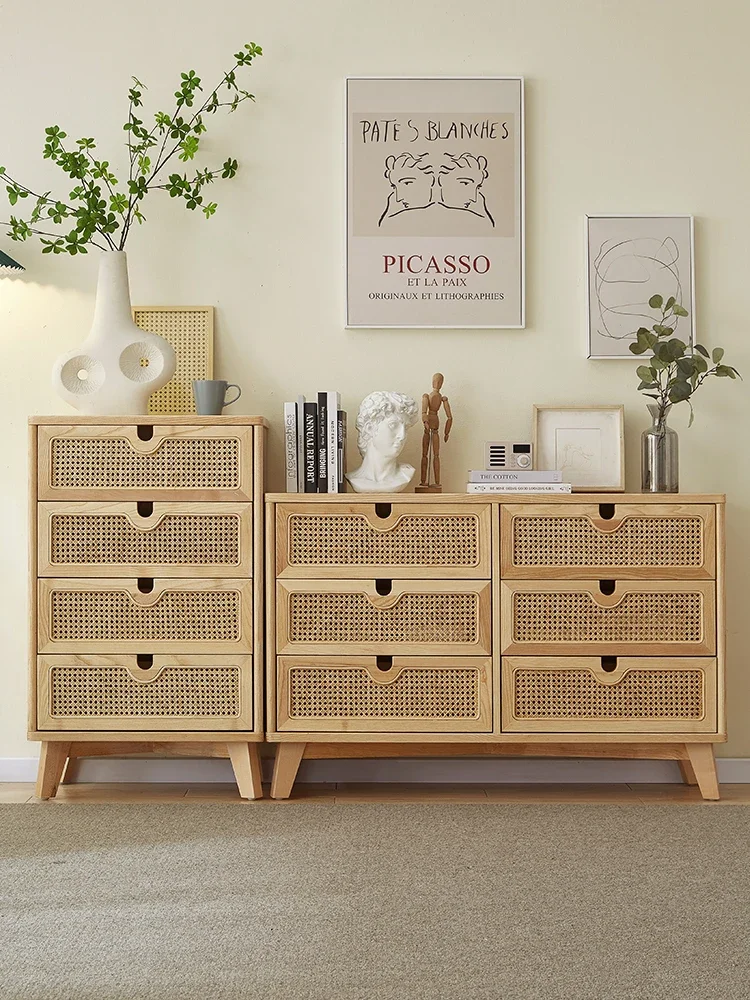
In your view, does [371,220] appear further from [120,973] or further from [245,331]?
[120,973]

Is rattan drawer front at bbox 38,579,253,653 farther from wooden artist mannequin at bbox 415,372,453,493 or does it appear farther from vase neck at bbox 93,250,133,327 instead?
vase neck at bbox 93,250,133,327

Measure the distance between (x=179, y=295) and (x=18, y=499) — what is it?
751 millimetres

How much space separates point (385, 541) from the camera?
2.42 m

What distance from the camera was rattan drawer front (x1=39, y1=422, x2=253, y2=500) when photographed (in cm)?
241

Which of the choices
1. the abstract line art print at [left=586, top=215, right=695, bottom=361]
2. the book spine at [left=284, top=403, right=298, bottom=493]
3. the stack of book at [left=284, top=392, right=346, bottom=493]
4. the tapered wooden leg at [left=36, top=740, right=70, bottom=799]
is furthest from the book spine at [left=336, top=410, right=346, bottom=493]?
the tapered wooden leg at [left=36, top=740, right=70, bottom=799]

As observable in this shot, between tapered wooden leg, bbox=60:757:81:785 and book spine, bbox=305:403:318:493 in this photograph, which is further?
tapered wooden leg, bbox=60:757:81:785

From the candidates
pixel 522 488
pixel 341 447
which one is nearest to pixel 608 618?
pixel 522 488

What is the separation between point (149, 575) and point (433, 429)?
868 mm

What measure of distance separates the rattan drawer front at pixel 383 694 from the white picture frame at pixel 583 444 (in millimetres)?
639

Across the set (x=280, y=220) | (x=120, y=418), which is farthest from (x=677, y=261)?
(x=120, y=418)

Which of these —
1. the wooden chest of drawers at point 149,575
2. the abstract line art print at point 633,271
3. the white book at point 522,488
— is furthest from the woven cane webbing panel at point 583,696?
the abstract line art print at point 633,271

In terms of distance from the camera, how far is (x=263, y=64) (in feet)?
9.09

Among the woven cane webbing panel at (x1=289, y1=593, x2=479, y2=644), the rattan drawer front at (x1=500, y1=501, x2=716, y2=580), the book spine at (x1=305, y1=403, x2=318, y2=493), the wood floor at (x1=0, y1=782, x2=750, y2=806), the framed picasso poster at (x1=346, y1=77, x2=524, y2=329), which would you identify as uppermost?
the framed picasso poster at (x1=346, y1=77, x2=524, y2=329)

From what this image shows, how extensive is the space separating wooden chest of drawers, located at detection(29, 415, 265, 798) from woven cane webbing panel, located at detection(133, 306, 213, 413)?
Answer: 0.33 meters
